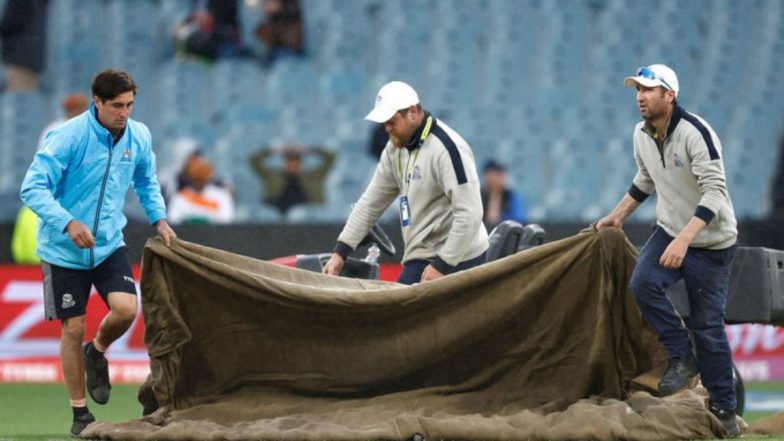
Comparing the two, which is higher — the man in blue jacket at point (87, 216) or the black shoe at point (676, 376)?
the man in blue jacket at point (87, 216)

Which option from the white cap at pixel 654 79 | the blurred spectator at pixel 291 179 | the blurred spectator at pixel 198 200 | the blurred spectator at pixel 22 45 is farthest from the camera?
the blurred spectator at pixel 22 45

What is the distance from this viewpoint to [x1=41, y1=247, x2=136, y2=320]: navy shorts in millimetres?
7848

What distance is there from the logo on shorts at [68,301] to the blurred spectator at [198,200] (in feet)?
19.8

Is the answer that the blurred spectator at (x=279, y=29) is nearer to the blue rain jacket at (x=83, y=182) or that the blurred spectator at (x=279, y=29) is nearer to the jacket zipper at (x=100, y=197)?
the blue rain jacket at (x=83, y=182)

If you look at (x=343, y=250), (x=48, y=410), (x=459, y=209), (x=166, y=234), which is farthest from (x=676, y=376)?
(x=48, y=410)

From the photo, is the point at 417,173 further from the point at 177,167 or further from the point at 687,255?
the point at 177,167

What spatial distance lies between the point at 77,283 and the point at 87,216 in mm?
356

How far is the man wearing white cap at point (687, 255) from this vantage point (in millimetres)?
7602

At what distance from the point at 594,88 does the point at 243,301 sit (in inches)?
397

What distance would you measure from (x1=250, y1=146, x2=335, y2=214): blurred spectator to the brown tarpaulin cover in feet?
24.8

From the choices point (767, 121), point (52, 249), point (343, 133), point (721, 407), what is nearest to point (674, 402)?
point (721, 407)

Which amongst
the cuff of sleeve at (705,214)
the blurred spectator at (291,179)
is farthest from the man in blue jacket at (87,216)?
the blurred spectator at (291,179)

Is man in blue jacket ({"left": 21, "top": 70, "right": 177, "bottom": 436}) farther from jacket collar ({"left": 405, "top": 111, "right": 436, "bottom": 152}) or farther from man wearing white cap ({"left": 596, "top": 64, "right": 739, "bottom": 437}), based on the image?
man wearing white cap ({"left": 596, "top": 64, "right": 739, "bottom": 437})

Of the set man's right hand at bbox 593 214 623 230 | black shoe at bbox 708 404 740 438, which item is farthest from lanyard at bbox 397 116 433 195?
black shoe at bbox 708 404 740 438
